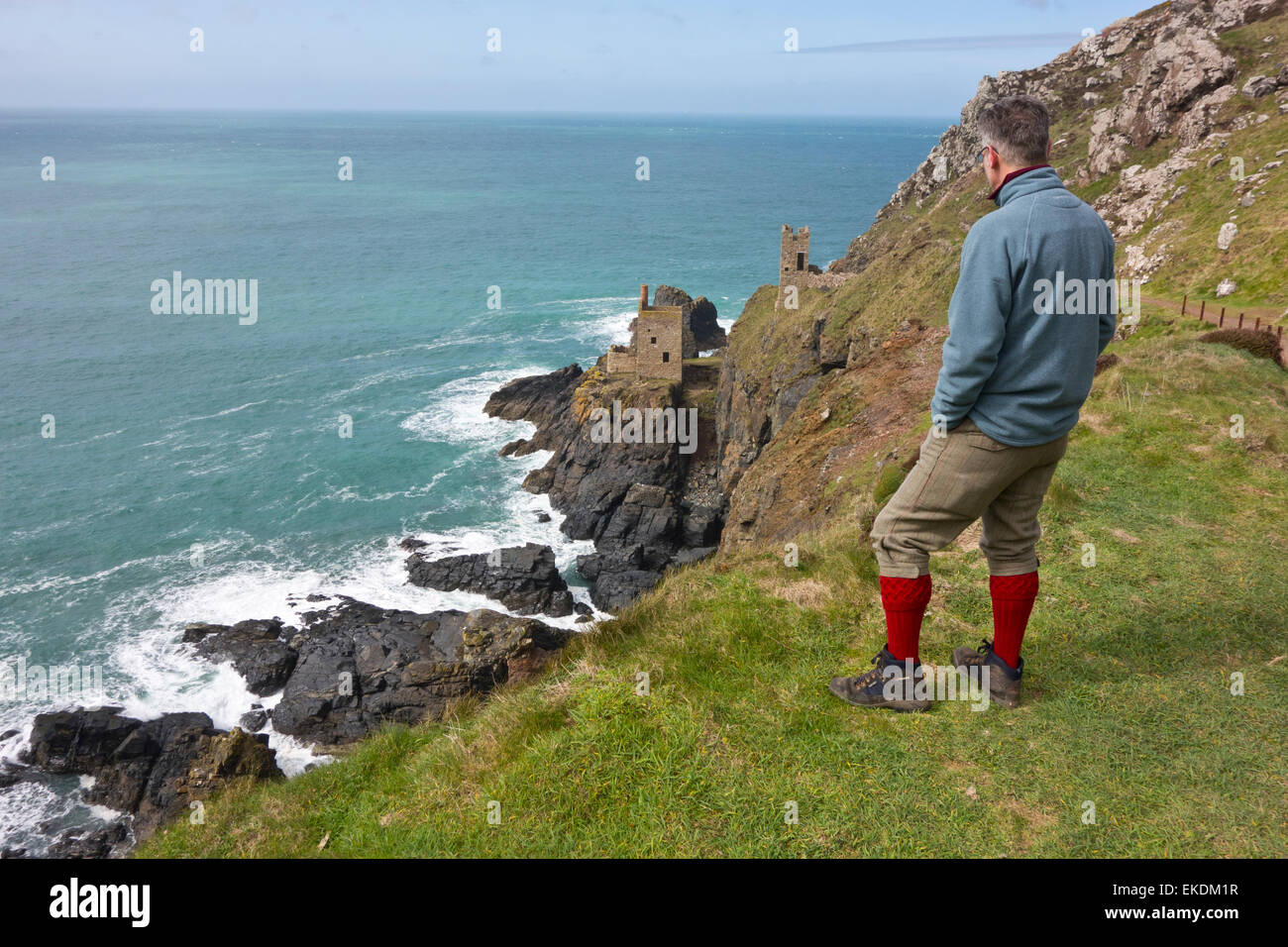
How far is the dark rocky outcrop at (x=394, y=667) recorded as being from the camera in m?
24.0

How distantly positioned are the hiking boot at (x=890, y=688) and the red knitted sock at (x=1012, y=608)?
0.60 metres

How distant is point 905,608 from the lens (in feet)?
17.3

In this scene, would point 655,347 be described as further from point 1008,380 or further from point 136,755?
point 1008,380

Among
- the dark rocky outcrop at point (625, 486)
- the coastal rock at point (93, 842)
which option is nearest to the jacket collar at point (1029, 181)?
the coastal rock at point (93, 842)

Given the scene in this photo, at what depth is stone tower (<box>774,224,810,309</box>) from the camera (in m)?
50.4

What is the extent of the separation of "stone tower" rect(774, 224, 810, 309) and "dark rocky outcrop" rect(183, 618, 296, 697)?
34.2 metres

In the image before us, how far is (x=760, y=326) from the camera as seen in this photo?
4900 centimetres

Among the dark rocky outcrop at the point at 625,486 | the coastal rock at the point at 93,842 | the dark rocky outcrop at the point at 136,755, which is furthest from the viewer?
the dark rocky outcrop at the point at 625,486

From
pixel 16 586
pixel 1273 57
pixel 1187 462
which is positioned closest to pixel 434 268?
pixel 16 586

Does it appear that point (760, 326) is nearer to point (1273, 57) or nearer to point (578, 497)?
point (578, 497)

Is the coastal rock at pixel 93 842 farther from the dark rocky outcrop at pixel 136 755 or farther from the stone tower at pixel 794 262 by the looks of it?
the stone tower at pixel 794 262

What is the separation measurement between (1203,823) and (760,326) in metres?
46.2

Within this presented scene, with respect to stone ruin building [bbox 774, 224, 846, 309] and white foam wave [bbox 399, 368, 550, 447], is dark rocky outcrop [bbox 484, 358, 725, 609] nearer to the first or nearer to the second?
white foam wave [bbox 399, 368, 550, 447]

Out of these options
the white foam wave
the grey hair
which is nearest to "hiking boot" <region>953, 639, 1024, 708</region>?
the grey hair
